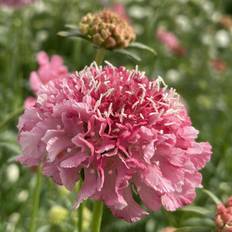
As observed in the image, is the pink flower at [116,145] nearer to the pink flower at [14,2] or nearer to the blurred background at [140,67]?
the blurred background at [140,67]

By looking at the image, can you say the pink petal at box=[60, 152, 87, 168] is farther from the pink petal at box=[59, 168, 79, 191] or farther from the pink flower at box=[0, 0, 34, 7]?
the pink flower at box=[0, 0, 34, 7]

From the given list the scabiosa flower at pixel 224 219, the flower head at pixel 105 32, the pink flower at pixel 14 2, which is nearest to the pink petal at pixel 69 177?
the scabiosa flower at pixel 224 219

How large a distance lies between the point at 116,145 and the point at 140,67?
122 centimetres

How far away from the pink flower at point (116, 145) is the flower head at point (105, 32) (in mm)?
309

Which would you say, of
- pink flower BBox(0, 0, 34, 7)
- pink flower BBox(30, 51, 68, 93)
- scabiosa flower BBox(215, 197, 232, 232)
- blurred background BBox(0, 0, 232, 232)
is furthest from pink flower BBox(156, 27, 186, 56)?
scabiosa flower BBox(215, 197, 232, 232)

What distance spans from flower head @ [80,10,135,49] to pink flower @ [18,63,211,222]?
1.02 feet

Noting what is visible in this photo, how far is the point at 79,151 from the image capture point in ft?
3.04

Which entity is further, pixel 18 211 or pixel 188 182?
pixel 18 211

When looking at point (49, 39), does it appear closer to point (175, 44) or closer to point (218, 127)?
point (175, 44)

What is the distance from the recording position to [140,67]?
2.11 m

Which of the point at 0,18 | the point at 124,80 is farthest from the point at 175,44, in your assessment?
the point at 124,80

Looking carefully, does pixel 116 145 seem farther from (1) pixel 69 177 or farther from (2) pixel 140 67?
(2) pixel 140 67

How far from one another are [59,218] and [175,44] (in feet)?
5.42

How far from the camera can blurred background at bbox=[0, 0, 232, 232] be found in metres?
1.75
